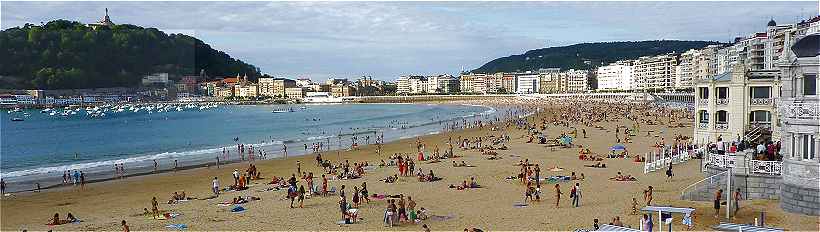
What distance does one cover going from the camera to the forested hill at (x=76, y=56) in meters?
145

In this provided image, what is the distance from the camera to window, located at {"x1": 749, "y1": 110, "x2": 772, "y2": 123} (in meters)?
24.3

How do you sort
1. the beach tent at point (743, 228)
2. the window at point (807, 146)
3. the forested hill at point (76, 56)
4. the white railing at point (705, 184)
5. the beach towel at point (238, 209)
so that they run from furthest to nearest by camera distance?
the forested hill at point (76, 56) < the beach towel at point (238, 209) < the white railing at point (705, 184) < the window at point (807, 146) < the beach tent at point (743, 228)

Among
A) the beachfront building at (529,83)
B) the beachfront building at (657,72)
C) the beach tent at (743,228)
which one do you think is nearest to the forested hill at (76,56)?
the beachfront building at (529,83)

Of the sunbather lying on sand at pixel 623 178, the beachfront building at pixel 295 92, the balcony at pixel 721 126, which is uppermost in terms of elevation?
the beachfront building at pixel 295 92

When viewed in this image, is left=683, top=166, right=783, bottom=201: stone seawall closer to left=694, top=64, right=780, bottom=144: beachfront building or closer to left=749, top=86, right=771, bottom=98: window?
left=694, top=64, right=780, bottom=144: beachfront building

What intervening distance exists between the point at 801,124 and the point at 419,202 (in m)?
9.33

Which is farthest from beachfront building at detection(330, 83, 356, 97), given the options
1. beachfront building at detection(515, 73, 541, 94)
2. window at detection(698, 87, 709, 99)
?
window at detection(698, 87, 709, 99)

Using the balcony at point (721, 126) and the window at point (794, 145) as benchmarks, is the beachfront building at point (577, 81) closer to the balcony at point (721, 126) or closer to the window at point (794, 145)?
the balcony at point (721, 126)

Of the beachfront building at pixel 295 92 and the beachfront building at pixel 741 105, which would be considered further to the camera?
the beachfront building at pixel 295 92

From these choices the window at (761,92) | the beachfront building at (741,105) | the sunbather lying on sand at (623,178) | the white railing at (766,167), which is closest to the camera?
the white railing at (766,167)

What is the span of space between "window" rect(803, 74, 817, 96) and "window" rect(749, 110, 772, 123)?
1159 centimetres

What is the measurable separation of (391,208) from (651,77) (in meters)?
140

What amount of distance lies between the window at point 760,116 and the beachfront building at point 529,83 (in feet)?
531

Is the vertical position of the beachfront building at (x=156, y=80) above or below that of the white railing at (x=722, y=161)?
above
